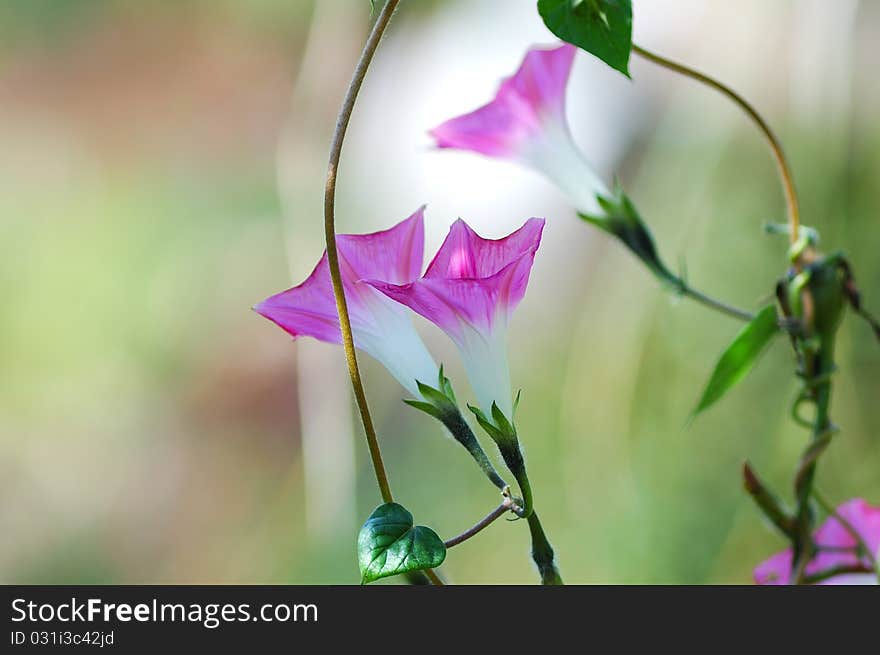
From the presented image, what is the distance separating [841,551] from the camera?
1.15 ft

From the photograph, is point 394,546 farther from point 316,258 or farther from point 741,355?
point 316,258

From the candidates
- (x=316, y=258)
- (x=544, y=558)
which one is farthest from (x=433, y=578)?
(x=316, y=258)

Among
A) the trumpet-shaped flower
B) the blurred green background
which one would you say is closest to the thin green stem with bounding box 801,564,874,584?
the trumpet-shaped flower

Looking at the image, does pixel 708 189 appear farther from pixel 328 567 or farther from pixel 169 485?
pixel 169 485

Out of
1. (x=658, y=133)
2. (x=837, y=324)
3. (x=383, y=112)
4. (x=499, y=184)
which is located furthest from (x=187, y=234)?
(x=837, y=324)

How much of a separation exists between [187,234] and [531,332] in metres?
0.57

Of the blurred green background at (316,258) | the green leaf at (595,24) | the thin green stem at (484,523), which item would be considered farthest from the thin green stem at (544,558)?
the blurred green background at (316,258)

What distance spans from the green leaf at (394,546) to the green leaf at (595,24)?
0.13m

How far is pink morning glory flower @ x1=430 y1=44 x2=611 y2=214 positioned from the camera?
34cm

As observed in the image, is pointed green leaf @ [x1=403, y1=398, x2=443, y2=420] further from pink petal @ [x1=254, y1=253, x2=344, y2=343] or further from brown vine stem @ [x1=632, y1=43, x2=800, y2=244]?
brown vine stem @ [x1=632, y1=43, x2=800, y2=244]

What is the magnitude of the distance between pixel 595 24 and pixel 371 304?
0.32 feet

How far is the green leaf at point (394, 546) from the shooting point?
0.21 metres

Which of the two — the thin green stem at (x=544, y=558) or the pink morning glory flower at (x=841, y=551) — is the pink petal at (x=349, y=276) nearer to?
the thin green stem at (x=544, y=558)

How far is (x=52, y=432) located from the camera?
142 cm
